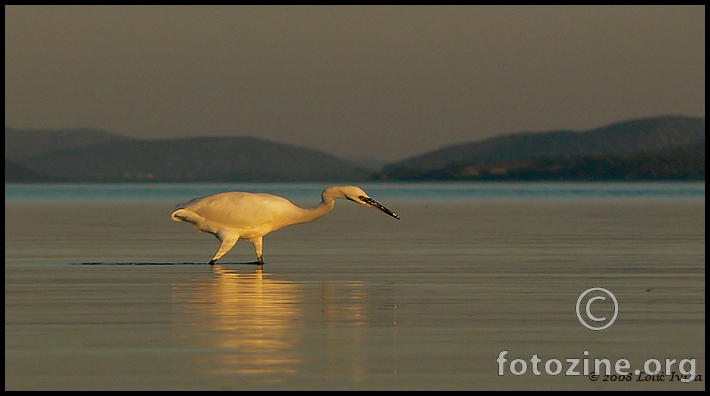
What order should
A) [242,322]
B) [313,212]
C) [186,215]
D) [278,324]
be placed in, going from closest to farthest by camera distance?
[278,324]
[242,322]
[186,215]
[313,212]

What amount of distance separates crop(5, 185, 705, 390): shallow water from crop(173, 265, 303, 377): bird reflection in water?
28 millimetres

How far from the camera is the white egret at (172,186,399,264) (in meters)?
24.3

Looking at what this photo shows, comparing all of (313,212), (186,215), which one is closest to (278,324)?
(186,215)

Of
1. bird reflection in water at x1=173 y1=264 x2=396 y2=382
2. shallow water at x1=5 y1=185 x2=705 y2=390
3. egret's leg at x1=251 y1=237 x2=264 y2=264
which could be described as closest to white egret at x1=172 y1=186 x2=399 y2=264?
egret's leg at x1=251 y1=237 x2=264 y2=264

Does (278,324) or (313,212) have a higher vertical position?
(313,212)

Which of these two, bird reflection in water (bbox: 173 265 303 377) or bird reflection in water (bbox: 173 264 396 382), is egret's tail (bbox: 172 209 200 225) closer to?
bird reflection in water (bbox: 173 265 303 377)

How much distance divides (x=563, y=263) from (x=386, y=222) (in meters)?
17.9

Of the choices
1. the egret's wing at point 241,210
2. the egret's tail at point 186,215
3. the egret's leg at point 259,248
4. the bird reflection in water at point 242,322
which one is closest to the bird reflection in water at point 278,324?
the bird reflection in water at point 242,322

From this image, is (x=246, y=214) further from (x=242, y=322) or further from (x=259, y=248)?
(x=242, y=322)

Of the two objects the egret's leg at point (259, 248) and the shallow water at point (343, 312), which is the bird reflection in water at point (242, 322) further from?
the egret's leg at point (259, 248)

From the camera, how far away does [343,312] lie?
55.7 ft

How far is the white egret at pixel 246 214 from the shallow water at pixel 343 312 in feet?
1.67

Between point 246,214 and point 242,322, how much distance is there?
8540 millimetres
